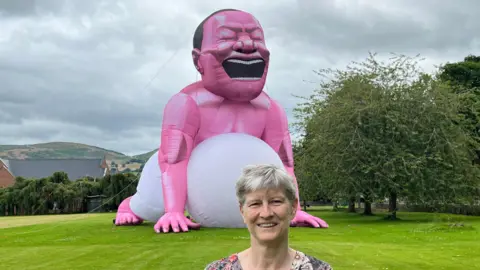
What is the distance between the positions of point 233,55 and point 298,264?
11.0 metres

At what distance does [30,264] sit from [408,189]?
14.9 metres

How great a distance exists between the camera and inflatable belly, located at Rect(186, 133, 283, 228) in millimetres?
12703

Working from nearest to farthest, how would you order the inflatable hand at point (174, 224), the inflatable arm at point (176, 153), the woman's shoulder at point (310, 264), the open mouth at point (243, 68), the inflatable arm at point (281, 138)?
1. the woman's shoulder at point (310, 264)
2. the inflatable hand at point (174, 224)
3. the inflatable arm at point (176, 153)
4. the open mouth at point (243, 68)
5. the inflatable arm at point (281, 138)

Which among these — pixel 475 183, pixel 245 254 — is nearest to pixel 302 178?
pixel 475 183

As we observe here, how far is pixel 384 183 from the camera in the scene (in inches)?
779

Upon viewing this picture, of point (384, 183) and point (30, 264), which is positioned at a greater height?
point (384, 183)

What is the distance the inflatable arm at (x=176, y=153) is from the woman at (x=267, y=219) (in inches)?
407

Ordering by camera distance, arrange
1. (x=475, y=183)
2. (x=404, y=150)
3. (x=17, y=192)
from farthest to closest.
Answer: (x=17, y=192), (x=475, y=183), (x=404, y=150)

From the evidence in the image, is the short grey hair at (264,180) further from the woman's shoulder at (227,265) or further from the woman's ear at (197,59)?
the woman's ear at (197,59)

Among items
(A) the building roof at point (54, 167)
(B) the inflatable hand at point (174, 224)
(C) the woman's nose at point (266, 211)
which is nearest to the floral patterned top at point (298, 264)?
(C) the woman's nose at point (266, 211)

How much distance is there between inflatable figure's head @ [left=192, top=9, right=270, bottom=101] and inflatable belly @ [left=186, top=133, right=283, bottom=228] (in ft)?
4.30

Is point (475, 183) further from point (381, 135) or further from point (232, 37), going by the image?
point (232, 37)

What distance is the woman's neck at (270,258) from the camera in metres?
Result: 2.58

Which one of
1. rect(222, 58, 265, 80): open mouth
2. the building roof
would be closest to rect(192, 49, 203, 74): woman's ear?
rect(222, 58, 265, 80): open mouth
